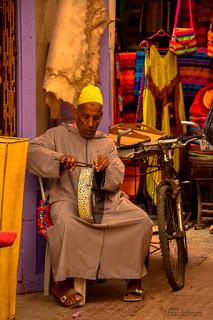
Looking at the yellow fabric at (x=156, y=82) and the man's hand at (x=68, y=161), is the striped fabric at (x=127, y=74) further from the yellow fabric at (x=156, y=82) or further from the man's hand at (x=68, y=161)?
the man's hand at (x=68, y=161)

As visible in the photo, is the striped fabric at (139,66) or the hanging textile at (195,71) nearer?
the striped fabric at (139,66)

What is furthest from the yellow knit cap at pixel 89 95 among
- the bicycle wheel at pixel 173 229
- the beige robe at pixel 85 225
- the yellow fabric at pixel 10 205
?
the yellow fabric at pixel 10 205

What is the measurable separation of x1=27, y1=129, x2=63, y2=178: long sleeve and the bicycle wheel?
0.91 meters

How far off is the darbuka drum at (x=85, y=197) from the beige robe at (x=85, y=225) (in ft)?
0.19

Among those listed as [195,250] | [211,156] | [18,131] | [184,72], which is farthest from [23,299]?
[184,72]

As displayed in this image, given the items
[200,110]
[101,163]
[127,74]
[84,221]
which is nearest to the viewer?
[84,221]

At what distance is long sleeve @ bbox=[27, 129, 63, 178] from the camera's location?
5.52m

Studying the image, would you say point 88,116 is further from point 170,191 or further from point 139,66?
point 139,66

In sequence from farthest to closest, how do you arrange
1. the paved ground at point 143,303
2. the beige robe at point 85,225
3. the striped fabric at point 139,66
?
the striped fabric at point 139,66
the beige robe at point 85,225
the paved ground at point 143,303

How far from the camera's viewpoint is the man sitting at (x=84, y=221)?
545cm

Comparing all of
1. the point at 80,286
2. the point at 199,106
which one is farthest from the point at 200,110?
the point at 80,286

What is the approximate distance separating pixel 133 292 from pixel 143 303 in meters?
0.11

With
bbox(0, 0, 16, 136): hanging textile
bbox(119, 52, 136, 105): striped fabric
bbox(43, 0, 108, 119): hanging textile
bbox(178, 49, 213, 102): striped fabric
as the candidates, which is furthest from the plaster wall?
bbox(178, 49, 213, 102): striped fabric

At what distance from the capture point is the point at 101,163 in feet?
18.2
